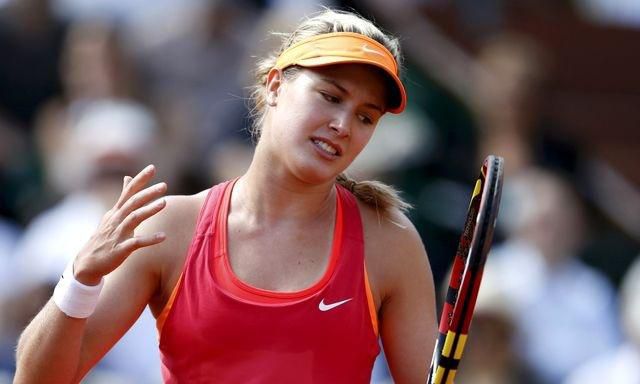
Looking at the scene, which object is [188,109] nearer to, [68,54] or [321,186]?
[68,54]

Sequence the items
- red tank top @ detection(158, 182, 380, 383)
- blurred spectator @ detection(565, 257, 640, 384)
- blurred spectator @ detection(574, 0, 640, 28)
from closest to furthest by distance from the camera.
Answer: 1. red tank top @ detection(158, 182, 380, 383)
2. blurred spectator @ detection(565, 257, 640, 384)
3. blurred spectator @ detection(574, 0, 640, 28)

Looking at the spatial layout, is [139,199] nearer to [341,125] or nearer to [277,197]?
[277,197]

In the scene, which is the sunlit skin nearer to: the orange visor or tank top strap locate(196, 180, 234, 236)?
the orange visor

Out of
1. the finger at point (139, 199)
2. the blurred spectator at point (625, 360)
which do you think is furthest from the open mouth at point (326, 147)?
the blurred spectator at point (625, 360)

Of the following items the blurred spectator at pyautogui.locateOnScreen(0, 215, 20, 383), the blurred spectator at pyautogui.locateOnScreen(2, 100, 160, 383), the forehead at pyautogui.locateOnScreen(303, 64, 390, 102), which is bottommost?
the blurred spectator at pyautogui.locateOnScreen(0, 215, 20, 383)

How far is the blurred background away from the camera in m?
6.95

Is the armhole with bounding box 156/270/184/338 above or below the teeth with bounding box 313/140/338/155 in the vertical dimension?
below

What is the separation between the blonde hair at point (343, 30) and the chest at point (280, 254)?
204 millimetres

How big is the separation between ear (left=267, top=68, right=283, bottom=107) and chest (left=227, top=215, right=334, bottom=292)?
36 centimetres

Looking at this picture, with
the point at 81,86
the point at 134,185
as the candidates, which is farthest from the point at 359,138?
the point at 81,86

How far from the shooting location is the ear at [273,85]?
386 cm

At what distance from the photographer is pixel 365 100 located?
3.72 metres

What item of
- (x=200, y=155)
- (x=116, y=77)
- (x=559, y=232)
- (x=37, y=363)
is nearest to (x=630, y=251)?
(x=559, y=232)

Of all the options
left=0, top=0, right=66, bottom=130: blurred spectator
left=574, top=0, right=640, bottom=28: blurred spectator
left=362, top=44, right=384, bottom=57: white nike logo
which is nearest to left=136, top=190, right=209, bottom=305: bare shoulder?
left=362, top=44, right=384, bottom=57: white nike logo
